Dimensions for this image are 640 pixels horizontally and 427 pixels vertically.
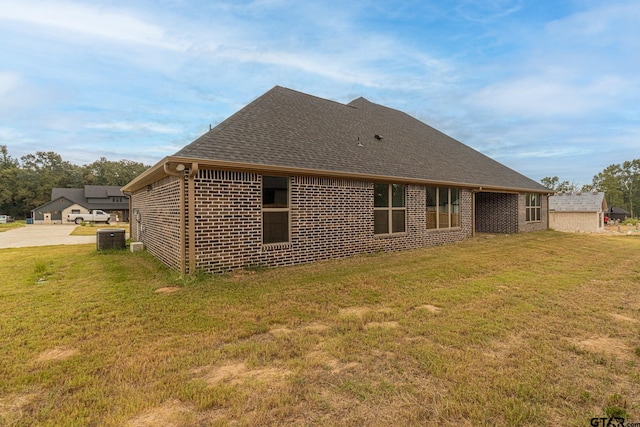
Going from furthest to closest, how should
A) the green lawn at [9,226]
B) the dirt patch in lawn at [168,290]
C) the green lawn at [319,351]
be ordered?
the green lawn at [9,226] → the dirt patch in lawn at [168,290] → the green lawn at [319,351]

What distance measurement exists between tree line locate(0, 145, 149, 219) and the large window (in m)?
67.3

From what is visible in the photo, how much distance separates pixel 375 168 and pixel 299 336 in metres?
7.45

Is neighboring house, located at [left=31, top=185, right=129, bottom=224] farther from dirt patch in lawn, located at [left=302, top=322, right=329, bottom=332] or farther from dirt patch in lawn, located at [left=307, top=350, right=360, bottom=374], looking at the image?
dirt patch in lawn, located at [left=307, top=350, right=360, bottom=374]

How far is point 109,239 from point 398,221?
1060 centimetres

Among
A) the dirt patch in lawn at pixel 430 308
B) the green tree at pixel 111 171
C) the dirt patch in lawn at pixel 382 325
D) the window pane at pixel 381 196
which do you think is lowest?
the dirt patch in lawn at pixel 382 325

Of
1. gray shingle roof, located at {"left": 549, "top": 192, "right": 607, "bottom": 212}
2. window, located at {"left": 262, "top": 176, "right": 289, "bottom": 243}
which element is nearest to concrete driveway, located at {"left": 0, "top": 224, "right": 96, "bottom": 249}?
window, located at {"left": 262, "top": 176, "right": 289, "bottom": 243}

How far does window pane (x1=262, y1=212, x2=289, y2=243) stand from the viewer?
7.62 metres

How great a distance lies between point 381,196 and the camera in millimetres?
10203

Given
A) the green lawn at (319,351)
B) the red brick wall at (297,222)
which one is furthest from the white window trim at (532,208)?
the green lawn at (319,351)

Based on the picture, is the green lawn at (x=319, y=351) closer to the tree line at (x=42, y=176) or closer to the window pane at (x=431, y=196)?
the window pane at (x=431, y=196)

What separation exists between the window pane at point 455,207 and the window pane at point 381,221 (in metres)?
4.25

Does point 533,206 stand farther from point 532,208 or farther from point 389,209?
point 389,209

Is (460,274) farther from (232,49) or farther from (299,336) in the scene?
(232,49)

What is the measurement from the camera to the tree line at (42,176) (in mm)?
54656
